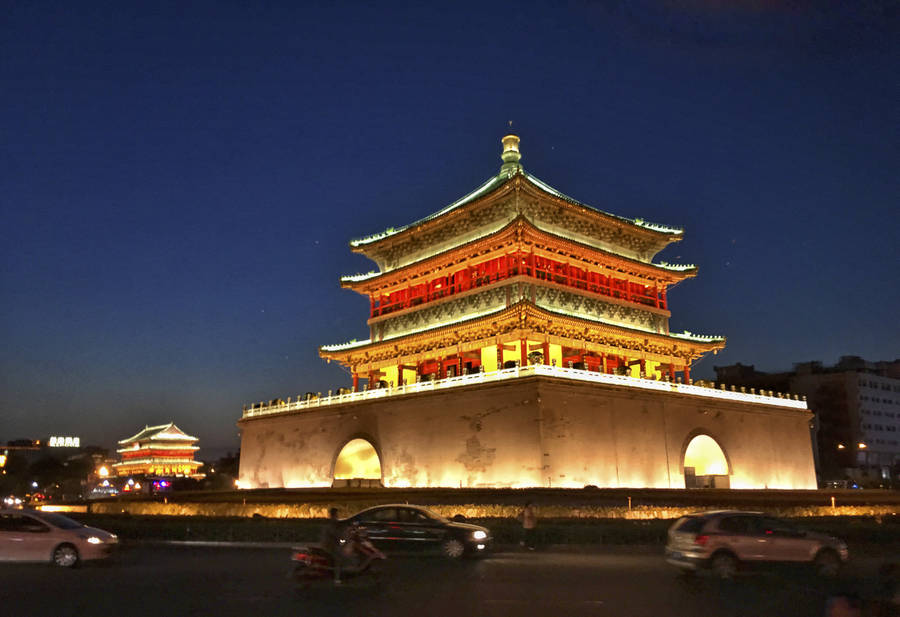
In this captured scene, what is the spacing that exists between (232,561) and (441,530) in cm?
456

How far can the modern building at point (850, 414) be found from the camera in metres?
71.8

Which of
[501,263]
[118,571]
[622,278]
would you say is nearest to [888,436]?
[622,278]

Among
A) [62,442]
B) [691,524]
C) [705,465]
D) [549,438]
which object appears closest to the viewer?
[691,524]

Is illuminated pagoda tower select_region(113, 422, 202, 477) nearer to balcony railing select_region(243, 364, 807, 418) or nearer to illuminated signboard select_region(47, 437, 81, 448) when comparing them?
illuminated signboard select_region(47, 437, 81, 448)

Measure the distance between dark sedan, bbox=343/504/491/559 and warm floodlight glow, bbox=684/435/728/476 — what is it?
23590mm

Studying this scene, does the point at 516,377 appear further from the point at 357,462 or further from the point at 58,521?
the point at 58,521

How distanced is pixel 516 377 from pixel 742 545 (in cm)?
1914

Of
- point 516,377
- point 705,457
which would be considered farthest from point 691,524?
point 705,457

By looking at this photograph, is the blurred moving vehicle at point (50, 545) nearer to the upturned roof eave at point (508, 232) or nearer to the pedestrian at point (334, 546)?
the pedestrian at point (334, 546)

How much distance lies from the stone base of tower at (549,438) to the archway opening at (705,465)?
0.32 feet

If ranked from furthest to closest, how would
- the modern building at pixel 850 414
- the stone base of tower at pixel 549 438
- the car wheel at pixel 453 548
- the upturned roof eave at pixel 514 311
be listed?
the modern building at pixel 850 414, the upturned roof eave at pixel 514 311, the stone base of tower at pixel 549 438, the car wheel at pixel 453 548

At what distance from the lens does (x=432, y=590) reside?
459 inches

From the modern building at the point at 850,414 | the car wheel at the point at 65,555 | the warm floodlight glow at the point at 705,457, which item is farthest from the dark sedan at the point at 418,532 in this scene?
the modern building at the point at 850,414

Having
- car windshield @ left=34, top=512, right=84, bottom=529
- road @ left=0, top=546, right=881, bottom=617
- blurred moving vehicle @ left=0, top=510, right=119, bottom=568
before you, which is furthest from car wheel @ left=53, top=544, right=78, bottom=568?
car windshield @ left=34, top=512, right=84, bottom=529
